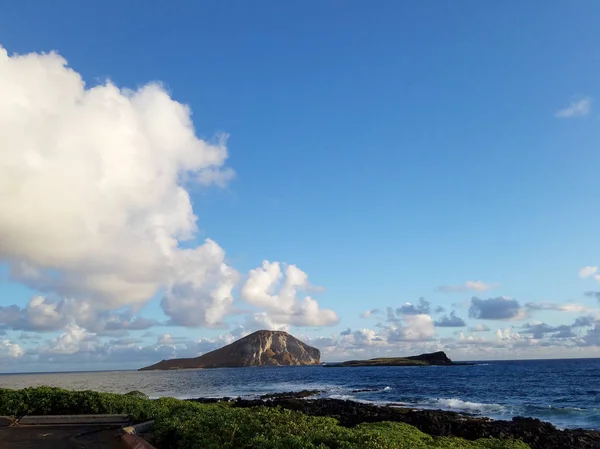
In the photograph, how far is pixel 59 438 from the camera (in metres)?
16.0

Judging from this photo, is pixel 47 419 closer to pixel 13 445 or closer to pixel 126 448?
pixel 13 445

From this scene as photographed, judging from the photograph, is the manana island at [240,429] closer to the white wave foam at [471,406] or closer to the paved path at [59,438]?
the paved path at [59,438]

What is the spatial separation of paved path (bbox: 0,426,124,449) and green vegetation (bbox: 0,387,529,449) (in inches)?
60.7

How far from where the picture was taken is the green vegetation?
39.5 feet

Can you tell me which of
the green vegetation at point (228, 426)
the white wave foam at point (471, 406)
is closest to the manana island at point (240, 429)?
the green vegetation at point (228, 426)

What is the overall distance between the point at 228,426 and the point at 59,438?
20.6 ft

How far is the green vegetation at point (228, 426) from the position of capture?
12.1 metres

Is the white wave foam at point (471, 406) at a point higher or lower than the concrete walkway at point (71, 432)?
lower

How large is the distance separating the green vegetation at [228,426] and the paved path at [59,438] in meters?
1.54

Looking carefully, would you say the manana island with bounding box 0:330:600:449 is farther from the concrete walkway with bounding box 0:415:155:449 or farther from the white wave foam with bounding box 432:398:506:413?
the white wave foam with bounding box 432:398:506:413

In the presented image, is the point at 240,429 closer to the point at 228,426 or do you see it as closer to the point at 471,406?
the point at 228,426

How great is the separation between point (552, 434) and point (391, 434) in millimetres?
14341

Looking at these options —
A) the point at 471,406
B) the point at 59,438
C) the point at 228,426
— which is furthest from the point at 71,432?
the point at 471,406

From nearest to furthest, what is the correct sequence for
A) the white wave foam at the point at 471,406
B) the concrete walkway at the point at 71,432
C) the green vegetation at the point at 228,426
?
the green vegetation at the point at 228,426
the concrete walkway at the point at 71,432
the white wave foam at the point at 471,406
